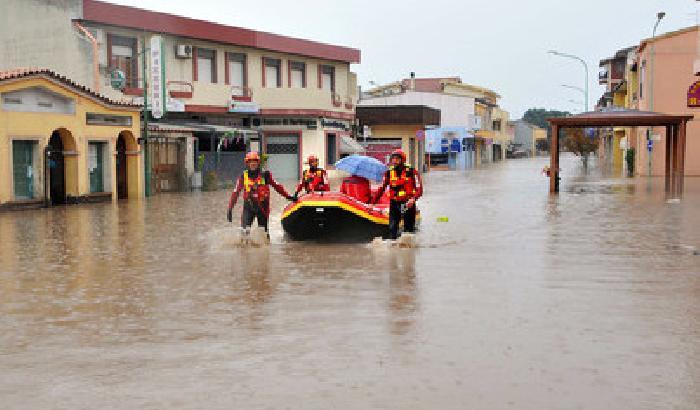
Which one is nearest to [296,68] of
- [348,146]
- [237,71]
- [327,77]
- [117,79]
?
[327,77]

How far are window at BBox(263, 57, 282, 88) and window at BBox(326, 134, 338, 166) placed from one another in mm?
4582

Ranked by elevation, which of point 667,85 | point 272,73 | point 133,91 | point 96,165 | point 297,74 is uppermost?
point 297,74

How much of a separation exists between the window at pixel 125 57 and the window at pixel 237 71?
Result: 566 cm

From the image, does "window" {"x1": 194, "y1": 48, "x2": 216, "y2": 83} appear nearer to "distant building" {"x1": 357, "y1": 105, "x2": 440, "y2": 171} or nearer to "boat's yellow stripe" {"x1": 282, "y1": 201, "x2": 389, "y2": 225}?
"distant building" {"x1": 357, "y1": 105, "x2": 440, "y2": 171}

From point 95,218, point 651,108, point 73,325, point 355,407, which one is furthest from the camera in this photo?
point 651,108

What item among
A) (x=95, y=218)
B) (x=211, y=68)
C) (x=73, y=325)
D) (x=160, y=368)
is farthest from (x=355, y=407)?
(x=211, y=68)

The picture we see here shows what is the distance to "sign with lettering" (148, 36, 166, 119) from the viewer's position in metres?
32.2

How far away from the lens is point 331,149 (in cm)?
4644

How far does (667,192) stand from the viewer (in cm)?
3061

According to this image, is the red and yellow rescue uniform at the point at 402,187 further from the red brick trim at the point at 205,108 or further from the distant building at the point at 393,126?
the distant building at the point at 393,126

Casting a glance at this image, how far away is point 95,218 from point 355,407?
1761 cm

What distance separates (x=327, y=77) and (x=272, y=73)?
5082mm

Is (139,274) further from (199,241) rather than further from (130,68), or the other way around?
(130,68)

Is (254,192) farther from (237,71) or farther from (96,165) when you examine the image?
(237,71)
